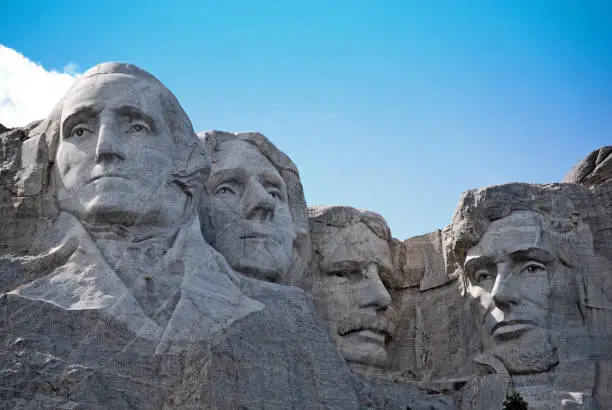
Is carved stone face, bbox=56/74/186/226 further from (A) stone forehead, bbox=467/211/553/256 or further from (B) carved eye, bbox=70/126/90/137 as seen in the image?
(A) stone forehead, bbox=467/211/553/256

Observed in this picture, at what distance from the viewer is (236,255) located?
13516mm

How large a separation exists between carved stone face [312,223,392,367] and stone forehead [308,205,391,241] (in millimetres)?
70

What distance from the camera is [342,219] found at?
609 inches

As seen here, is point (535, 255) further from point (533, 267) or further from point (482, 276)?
point (482, 276)

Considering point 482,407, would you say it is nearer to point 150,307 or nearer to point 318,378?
point 318,378

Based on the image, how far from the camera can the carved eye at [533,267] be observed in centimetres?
1438

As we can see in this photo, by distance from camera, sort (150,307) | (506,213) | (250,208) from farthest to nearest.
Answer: (506,213)
(250,208)
(150,307)

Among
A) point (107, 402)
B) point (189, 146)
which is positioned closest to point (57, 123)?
point (189, 146)

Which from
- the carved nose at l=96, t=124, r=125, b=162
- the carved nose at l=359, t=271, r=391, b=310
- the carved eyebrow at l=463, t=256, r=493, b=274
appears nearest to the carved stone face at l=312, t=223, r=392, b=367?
the carved nose at l=359, t=271, r=391, b=310

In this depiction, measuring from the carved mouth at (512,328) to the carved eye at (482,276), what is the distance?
64cm

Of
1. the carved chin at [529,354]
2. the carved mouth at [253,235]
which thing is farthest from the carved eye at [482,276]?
the carved mouth at [253,235]

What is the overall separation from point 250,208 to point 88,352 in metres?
3.23

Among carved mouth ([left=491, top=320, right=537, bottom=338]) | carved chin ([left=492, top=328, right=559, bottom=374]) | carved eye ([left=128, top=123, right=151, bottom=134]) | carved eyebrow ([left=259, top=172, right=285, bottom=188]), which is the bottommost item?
carved chin ([left=492, top=328, right=559, bottom=374])

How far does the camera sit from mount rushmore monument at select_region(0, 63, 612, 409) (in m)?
11.2
